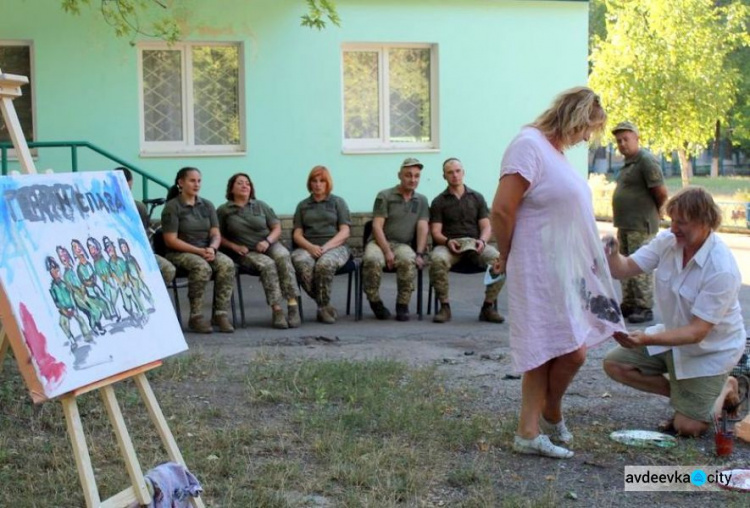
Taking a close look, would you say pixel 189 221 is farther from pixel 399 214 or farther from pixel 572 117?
pixel 572 117

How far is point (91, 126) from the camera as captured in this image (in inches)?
492

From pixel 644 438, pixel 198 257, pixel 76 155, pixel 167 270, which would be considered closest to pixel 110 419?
pixel 644 438

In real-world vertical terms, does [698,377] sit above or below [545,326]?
below

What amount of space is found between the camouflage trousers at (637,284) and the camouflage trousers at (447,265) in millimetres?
1194

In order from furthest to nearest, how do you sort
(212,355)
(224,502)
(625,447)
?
(212,355) < (625,447) < (224,502)

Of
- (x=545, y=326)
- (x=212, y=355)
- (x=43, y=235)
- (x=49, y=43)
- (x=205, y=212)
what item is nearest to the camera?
(x=43, y=235)

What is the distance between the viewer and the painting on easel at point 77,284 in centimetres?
394

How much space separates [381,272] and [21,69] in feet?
18.5

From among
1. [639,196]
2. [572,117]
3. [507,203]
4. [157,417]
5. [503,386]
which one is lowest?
[503,386]

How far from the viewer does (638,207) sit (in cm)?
964

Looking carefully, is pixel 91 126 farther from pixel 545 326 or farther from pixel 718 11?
pixel 718 11

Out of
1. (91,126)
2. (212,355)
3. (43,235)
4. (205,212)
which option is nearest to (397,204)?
(205,212)

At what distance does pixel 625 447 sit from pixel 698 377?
1.87ft

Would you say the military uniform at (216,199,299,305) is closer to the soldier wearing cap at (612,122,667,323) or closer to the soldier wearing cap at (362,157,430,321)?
the soldier wearing cap at (362,157,430,321)
